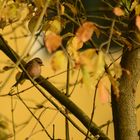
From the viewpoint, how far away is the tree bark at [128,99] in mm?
1807

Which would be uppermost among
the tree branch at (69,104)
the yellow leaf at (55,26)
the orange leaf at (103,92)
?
the yellow leaf at (55,26)

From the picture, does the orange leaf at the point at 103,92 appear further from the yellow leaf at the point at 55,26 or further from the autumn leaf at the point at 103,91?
the yellow leaf at the point at 55,26

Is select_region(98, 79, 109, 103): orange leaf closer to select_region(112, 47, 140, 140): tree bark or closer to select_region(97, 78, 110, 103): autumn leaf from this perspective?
select_region(97, 78, 110, 103): autumn leaf

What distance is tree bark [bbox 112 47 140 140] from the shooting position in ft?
5.93

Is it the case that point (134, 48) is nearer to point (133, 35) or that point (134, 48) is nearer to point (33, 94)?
point (133, 35)

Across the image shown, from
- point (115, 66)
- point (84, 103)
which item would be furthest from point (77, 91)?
point (115, 66)

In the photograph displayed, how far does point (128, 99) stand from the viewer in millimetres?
1816

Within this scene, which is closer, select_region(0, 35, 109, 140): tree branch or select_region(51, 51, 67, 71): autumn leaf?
select_region(51, 51, 67, 71): autumn leaf

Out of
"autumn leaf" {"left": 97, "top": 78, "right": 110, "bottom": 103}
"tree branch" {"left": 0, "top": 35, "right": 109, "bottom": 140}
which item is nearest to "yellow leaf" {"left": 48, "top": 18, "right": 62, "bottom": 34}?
"tree branch" {"left": 0, "top": 35, "right": 109, "bottom": 140}

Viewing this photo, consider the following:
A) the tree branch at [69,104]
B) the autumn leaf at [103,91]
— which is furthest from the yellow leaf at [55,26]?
the autumn leaf at [103,91]

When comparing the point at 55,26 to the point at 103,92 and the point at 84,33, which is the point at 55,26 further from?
the point at 103,92

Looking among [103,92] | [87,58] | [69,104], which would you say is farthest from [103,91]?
[69,104]

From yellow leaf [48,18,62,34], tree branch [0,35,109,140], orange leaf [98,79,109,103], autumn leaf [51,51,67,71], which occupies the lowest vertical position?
orange leaf [98,79,109,103]

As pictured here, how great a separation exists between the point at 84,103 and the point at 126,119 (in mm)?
1504
